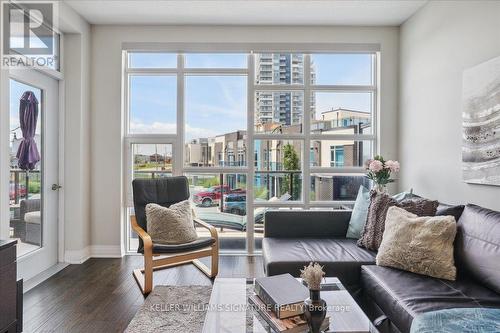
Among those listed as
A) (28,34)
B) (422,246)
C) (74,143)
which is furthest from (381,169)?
(28,34)

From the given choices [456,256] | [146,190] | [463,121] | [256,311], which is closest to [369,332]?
[256,311]

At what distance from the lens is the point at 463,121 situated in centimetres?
263

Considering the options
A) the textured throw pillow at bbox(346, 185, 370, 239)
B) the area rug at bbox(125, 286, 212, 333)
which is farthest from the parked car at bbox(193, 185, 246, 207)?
the textured throw pillow at bbox(346, 185, 370, 239)

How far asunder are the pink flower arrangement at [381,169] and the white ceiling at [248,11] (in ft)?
5.37

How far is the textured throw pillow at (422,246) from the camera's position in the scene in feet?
6.61

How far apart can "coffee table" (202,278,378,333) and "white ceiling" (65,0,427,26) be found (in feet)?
9.08

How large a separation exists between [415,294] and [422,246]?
0.41 m

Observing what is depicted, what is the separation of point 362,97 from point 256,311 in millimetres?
3160

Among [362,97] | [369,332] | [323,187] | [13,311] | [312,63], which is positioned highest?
[312,63]

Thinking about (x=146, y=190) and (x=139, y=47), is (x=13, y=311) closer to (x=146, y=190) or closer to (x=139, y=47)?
(x=146, y=190)

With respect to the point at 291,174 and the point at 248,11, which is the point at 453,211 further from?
the point at 248,11

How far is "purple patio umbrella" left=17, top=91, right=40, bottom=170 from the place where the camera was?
2948 millimetres

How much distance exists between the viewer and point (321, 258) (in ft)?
7.88

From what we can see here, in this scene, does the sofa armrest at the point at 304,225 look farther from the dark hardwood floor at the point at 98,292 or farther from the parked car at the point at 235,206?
the parked car at the point at 235,206
